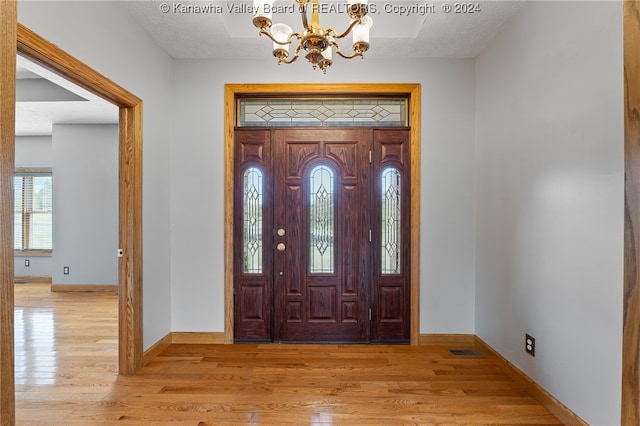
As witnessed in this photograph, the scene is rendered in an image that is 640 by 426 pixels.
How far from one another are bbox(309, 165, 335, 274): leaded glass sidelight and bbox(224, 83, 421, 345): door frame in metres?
0.80

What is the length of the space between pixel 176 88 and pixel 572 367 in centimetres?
397

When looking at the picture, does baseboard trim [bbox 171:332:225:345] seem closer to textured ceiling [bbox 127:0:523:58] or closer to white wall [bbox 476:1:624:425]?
white wall [bbox 476:1:624:425]

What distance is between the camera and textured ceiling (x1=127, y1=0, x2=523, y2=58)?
8.55 ft

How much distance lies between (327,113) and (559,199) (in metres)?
2.18

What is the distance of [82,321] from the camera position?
158 inches

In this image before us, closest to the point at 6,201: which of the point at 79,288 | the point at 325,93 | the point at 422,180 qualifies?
the point at 325,93

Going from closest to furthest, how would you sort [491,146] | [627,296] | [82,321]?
[627,296]
[491,146]
[82,321]

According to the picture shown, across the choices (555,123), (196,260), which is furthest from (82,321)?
(555,123)

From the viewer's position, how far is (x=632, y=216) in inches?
28.1

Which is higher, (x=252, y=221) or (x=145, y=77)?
(x=145, y=77)

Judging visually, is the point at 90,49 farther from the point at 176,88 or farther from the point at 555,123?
the point at 555,123

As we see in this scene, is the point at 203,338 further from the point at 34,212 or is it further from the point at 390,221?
the point at 34,212

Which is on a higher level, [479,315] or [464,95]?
[464,95]

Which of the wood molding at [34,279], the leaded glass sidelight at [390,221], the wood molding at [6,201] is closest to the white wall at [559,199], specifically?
the leaded glass sidelight at [390,221]
